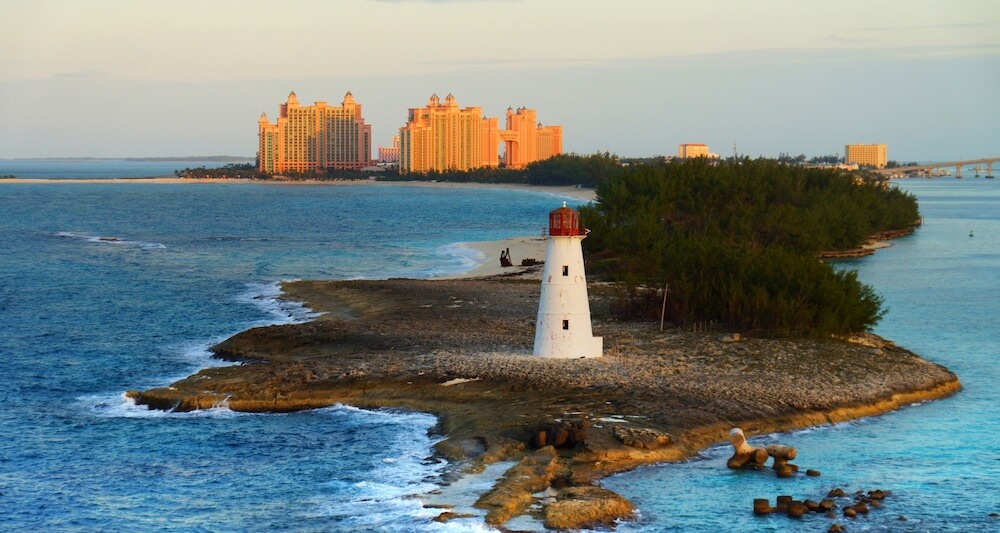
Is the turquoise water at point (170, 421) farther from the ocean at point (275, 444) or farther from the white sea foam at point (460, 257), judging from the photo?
the white sea foam at point (460, 257)

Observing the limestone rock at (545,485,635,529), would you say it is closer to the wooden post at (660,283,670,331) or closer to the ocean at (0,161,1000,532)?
the ocean at (0,161,1000,532)

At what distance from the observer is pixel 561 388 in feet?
89.6

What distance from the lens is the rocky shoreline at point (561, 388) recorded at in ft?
75.3

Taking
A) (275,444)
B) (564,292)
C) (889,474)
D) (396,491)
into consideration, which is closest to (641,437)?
(889,474)

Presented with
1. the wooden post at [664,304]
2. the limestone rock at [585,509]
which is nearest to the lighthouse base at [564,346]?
the wooden post at [664,304]

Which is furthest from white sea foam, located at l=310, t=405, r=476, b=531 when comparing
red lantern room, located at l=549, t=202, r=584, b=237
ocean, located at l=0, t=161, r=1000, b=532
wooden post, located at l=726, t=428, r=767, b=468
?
red lantern room, located at l=549, t=202, r=584, b=237

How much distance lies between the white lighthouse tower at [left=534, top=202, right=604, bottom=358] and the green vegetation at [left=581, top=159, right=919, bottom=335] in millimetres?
6760

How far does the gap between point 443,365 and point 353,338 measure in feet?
19.1

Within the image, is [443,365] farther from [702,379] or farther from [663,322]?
[663,322]

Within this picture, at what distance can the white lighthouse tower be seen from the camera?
2903 centimetres

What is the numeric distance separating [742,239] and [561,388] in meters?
33.4

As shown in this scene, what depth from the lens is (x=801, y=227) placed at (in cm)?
6644

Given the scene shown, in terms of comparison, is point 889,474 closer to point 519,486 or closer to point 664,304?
point 519,486

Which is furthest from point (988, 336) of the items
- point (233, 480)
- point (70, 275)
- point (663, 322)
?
point (70, 275)
